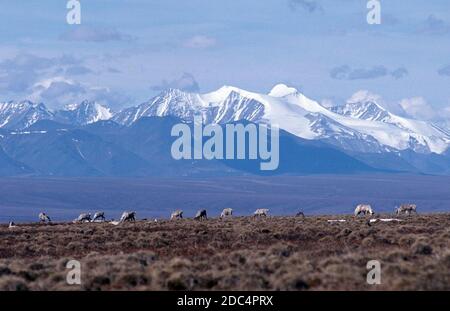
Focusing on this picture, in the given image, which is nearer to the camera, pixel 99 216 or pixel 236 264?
pixel 236 264

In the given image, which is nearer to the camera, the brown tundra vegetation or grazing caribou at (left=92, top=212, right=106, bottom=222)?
the brown tundra vegetation

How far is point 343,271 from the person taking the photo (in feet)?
70.7

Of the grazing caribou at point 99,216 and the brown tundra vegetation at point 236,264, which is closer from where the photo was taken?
the brown tundra vegetation at point 236,264

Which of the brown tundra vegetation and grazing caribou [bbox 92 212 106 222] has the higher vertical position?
grazing caribou [bbox 92 212 106 222]

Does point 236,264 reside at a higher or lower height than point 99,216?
lower

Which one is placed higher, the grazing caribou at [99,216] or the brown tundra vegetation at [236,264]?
the grazing caribou at [99,216]
